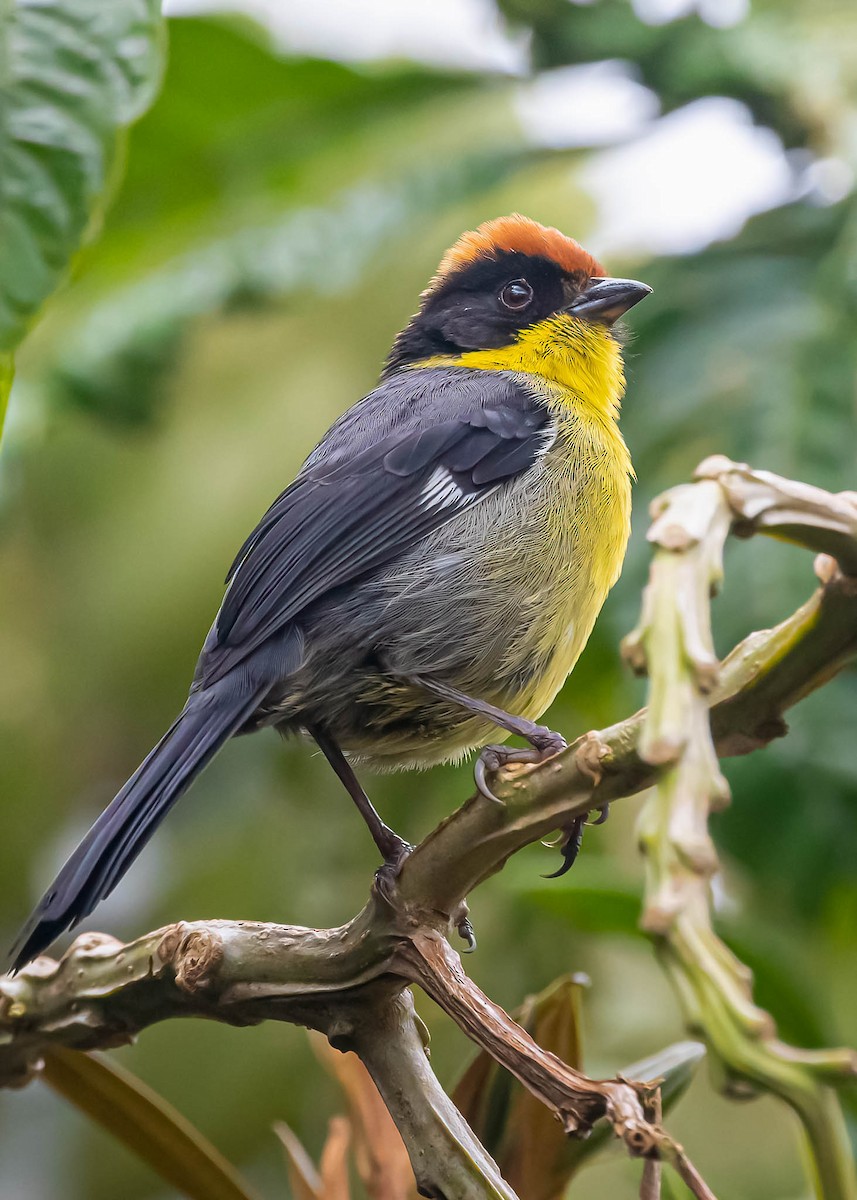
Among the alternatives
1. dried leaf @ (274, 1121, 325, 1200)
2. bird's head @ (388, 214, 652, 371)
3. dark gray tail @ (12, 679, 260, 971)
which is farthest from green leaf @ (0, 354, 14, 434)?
bird's head @ (388, 214, 652, 371)

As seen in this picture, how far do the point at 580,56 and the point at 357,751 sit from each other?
1749 millimetres

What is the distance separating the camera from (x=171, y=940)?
1420mm

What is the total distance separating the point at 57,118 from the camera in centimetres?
151

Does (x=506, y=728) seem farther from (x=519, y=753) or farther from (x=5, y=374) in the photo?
(x=5, y=374)

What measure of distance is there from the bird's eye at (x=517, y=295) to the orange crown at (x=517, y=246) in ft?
0.21

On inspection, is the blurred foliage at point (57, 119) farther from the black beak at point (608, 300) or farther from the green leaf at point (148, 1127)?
the black beak at point (608, 300)

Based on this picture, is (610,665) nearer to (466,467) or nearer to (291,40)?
(466,467)

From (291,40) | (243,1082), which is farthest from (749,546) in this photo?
(291,40)

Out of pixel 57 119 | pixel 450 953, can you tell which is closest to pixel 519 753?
pixel 450 953

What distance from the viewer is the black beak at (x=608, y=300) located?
2492 mm

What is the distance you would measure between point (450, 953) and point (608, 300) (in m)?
1.50

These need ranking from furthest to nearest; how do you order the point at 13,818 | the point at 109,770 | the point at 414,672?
the point at 109,770 → the point at 13,818 → the point at 414,672

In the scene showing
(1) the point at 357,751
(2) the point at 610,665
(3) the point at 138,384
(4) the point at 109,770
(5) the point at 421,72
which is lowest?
(1) the point at 357,751

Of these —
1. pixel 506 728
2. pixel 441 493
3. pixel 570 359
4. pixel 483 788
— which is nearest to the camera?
pixel 483 788
